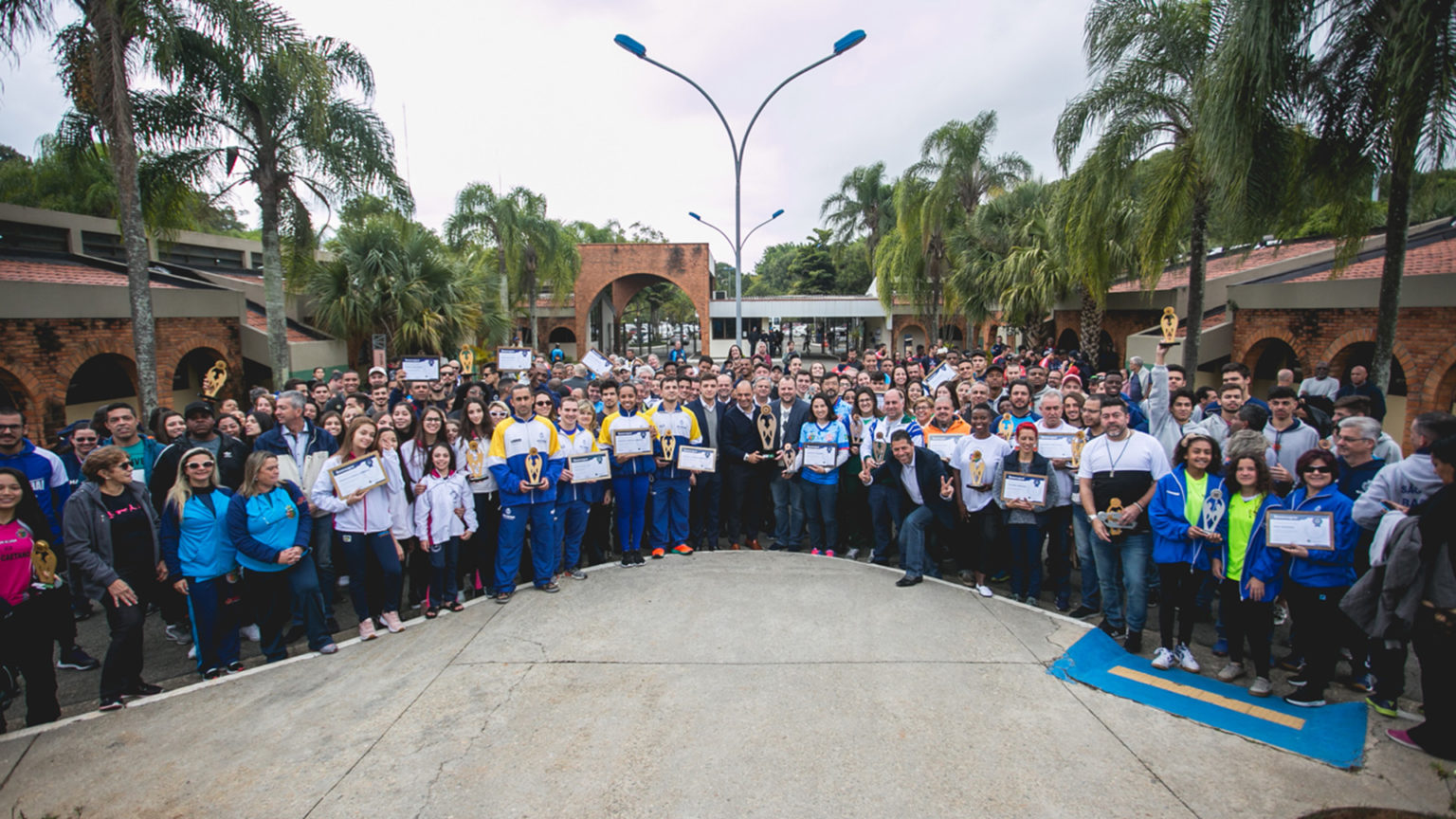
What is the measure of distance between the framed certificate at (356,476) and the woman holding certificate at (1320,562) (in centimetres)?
672

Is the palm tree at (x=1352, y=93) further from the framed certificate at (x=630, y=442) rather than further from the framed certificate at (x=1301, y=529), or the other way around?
the framed certificate at (x=630, y=442)

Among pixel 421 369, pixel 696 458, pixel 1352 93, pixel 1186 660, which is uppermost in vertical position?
pixel 1352 93

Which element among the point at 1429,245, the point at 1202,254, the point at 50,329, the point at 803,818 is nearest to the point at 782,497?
the point at 803,818

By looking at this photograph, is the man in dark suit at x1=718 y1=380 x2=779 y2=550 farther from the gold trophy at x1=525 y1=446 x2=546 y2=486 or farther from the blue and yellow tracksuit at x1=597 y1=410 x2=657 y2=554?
the gold trophy at x1=525 y1=446 x2=546 y2=486

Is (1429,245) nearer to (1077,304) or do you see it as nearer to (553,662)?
(1077,304)

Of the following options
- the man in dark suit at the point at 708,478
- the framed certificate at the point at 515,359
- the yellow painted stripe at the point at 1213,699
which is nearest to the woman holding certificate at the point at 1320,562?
the yellow painted stripe at the point at 1213,699

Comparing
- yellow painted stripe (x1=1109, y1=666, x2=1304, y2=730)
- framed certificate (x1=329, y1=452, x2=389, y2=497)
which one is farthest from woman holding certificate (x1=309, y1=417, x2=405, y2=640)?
yellow painted stripe (x1=1109, y1=666, x2=1304, y2=730)

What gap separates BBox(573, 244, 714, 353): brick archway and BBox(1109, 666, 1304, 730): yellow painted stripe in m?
32.9

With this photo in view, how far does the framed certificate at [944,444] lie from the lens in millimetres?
6953

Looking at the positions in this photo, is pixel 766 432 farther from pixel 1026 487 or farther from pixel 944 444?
pixel 1026 487

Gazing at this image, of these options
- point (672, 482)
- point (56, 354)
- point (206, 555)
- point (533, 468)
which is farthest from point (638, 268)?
point (206, 555)

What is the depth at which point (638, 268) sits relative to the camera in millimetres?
36438

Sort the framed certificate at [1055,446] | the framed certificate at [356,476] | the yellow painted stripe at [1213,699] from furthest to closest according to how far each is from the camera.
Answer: the framed certificate at [1055,446] < the framed certificate at [356,476] < the yellow painted stripe at [1213,699]

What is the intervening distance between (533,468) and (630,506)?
1410 millimetres
